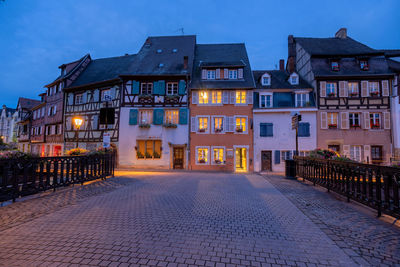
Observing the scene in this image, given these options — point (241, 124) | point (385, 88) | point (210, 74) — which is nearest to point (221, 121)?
point (241, 124)

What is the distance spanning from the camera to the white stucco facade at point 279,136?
57.1 feet

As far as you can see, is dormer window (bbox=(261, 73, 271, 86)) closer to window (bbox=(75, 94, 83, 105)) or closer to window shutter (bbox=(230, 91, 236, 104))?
window shutter (bbox=(230, 91, 236, 104))

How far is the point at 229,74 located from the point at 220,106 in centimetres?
365

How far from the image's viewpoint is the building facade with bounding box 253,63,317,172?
17.4 m

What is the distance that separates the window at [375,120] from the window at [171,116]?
17610mm

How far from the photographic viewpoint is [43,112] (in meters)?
25.9

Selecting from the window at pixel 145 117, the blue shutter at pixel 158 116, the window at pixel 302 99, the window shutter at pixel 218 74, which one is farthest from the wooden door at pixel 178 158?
the window at pixel 302 99

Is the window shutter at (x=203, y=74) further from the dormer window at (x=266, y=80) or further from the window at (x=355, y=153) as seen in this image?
the window at (x=355, y=153)

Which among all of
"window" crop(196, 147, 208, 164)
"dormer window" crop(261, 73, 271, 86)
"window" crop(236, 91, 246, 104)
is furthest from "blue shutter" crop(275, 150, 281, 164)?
"dormer window" crop(261, 73, 271, 86)

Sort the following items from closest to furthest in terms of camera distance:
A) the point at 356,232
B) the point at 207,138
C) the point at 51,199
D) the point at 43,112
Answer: the point at 356,232
the point at 51,199
the point at 207,138
the point at 43,112

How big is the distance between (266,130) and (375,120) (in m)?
9.51

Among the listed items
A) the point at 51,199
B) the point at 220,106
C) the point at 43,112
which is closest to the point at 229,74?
the point at 220,106

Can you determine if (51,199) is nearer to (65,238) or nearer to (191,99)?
(65,238)

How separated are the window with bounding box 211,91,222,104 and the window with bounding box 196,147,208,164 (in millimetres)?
4598
